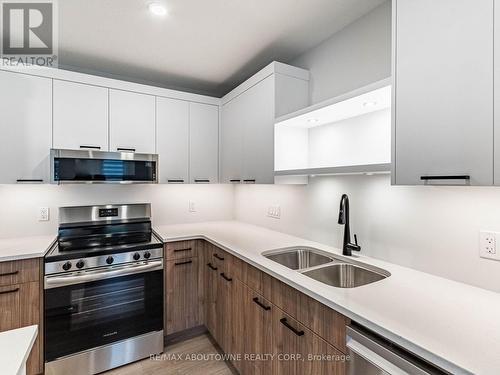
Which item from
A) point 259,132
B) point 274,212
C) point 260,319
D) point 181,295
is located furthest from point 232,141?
point 260,319

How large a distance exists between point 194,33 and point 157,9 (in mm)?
325

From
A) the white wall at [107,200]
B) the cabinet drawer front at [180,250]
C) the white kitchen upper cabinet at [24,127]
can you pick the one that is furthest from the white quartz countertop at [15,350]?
the white wall at [107,200]

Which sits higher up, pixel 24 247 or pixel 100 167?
pixel 100 167

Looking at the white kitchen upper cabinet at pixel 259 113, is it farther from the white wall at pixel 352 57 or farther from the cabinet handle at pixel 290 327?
the cabinet handle at pixel 290 327

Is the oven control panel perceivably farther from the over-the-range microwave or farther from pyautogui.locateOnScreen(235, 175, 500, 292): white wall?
pyautogui.locateOnScreen(235, 175, 500, 292): white wall

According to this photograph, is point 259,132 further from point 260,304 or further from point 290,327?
point 290,327

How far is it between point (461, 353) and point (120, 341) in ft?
6.99

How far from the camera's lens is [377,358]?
891 mm

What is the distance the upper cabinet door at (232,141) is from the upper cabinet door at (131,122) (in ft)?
2.35

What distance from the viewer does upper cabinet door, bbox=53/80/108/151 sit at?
6.91ft

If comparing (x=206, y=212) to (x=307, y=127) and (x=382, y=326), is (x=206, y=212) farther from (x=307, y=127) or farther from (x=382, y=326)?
(x=382, y=326)

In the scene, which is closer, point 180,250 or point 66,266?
point 66,266

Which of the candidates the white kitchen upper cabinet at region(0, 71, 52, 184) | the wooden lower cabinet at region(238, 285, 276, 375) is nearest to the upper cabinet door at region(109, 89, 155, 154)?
the white kitchen upper cabinet at region(0, 71, 52, 184)

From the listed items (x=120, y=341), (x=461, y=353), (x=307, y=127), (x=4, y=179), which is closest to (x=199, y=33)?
(x=307, y=127)
